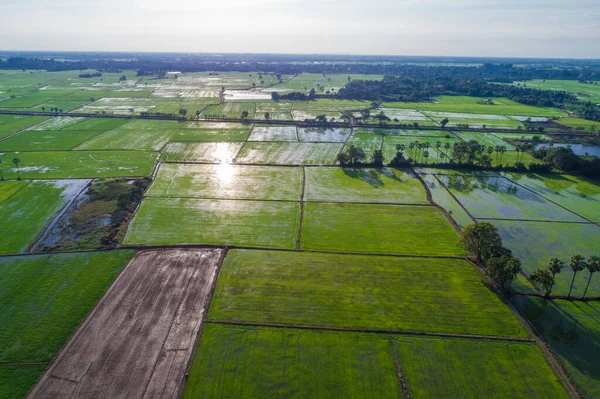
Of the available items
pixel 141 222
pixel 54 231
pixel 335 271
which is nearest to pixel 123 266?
pixel 141 222

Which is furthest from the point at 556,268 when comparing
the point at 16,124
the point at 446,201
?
the point at 16,124

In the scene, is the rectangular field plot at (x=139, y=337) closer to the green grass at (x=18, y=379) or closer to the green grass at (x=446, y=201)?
the green grass at (x=18, y=379)

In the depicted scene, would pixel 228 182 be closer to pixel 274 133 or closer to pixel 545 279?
pixel 274 133

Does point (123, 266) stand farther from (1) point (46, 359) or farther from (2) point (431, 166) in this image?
(2) point (431, 166)

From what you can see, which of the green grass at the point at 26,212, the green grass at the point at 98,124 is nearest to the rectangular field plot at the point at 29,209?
the green grass at the point at 26,212

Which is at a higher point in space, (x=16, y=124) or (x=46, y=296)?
(x=16, y=124)

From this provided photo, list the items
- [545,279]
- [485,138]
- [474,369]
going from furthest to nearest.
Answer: [485,138] < [545,279] < [474,369]
